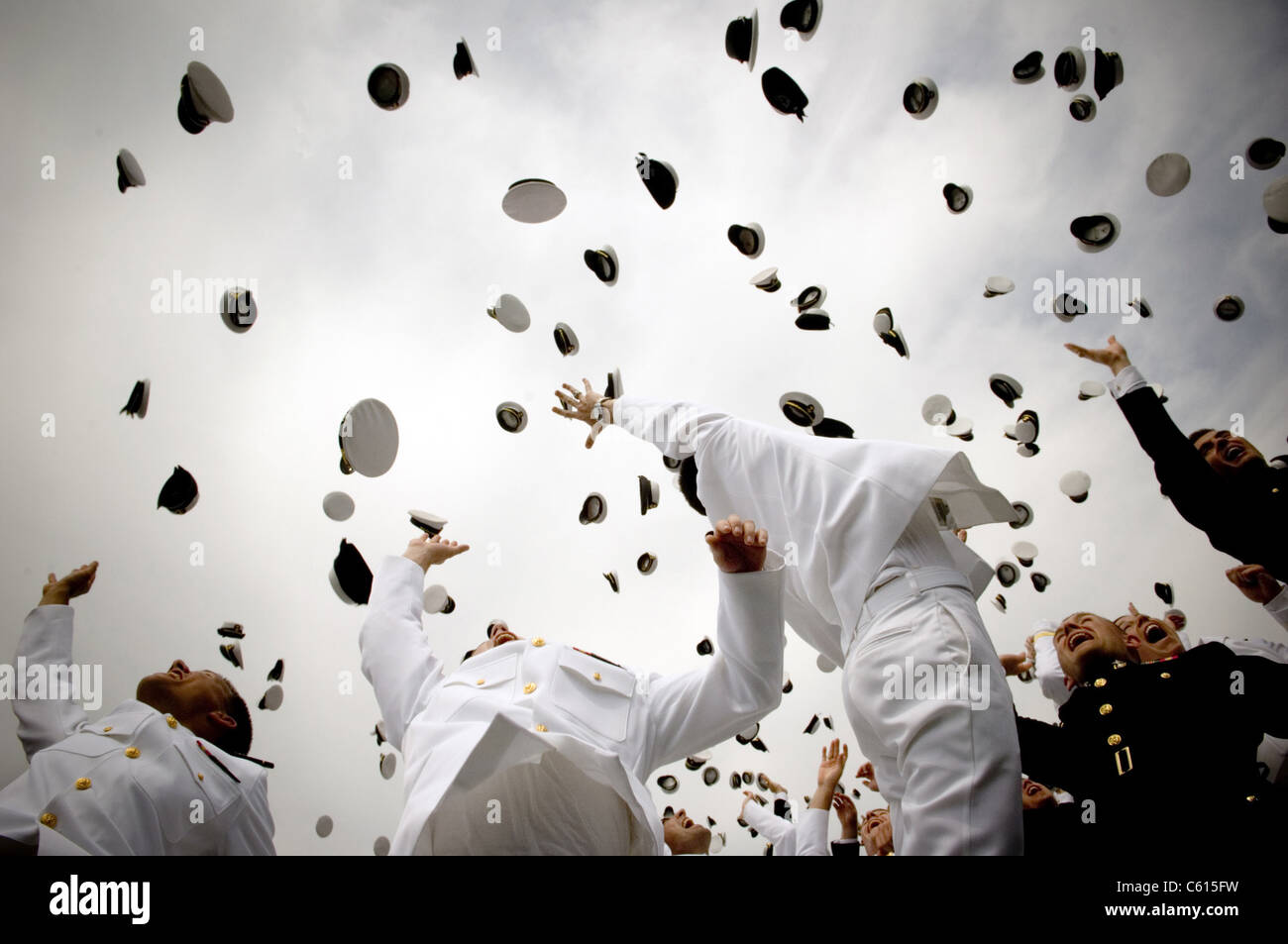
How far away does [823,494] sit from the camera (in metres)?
3.41

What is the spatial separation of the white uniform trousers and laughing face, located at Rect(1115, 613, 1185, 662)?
272 cm

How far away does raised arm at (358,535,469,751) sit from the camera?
3488mm

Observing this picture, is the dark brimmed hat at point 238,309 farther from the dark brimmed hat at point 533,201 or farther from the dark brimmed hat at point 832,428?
the dark brimmed hat at point 832,428

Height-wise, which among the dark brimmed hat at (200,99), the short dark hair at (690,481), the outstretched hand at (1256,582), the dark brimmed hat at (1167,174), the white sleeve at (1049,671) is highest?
the dark brimmed hat at (200,99)

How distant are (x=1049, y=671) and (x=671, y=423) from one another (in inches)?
146

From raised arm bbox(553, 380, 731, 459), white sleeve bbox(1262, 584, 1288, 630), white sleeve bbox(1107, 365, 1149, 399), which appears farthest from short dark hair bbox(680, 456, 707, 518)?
white sleeve bbox(1262, 584, 1288, 630)

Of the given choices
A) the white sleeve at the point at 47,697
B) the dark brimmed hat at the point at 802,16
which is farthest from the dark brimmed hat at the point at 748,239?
the white sleeve at the point at 47,697

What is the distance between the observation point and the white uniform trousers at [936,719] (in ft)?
7.80

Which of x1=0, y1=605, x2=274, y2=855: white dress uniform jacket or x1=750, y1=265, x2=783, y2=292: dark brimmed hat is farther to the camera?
x1=750, y1=265, x2=783, y2=292: dark brimmed hat

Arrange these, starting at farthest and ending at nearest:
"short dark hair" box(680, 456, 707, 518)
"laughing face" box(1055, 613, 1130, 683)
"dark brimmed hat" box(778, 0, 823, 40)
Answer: "dark brimmed hat" box(778, 0, 823, 40), "short dark hair" box(680, 456, 707, 518), "laughing face" box(1055, 613, 1130, 683)

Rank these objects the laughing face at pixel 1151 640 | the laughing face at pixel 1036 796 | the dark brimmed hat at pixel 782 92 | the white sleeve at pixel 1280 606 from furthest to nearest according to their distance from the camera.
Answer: the dark brimmed hat at pixel 782 92 < the laughing face at pixel 1036 796 < the laughing face at pixel 1151 640 < the white sleeve at pixel 1280 606

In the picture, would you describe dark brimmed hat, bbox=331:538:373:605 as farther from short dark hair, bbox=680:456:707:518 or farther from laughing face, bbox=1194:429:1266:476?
laughing face, bbox=1194:429:1266:476
